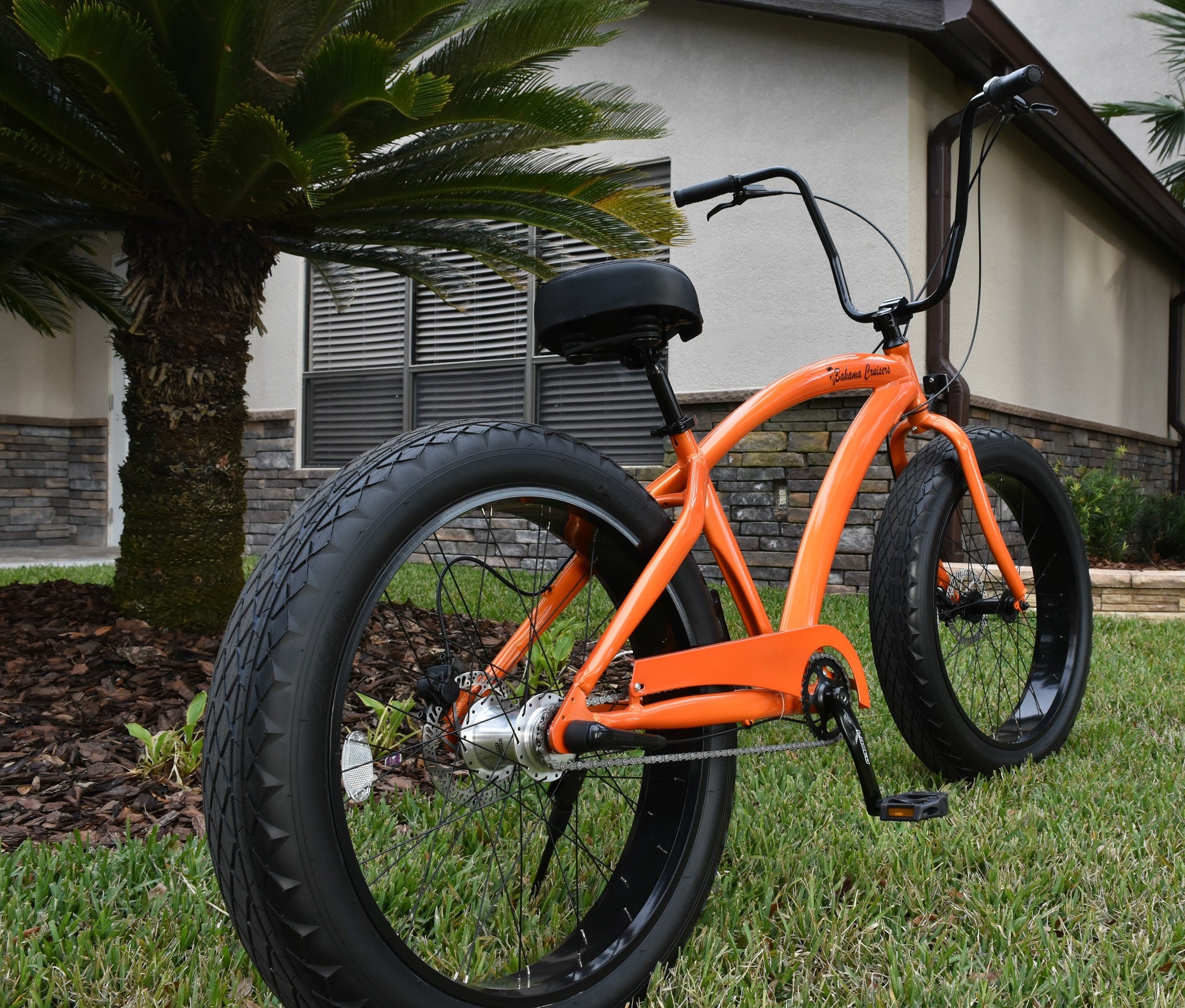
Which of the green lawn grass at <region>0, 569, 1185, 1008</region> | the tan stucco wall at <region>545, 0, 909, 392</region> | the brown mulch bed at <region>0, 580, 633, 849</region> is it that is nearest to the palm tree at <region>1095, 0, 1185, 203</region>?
the tan stucco wall at <region>545, 0, 909, 392</region>

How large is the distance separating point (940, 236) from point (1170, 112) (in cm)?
684

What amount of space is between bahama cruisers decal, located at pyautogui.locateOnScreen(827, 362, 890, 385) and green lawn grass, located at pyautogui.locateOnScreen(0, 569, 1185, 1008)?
98cm

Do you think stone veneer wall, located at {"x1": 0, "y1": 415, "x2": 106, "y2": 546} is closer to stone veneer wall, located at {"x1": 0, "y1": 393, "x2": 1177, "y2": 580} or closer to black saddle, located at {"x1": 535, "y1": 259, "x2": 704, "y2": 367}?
stone veneer wall, located at {"x1": 0, "y1": 393, "x2": 1177, "y2": 580}

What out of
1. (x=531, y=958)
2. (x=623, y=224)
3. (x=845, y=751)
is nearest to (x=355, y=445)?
(x=623, y=224)

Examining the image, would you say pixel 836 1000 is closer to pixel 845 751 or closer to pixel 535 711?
pixel 535 711

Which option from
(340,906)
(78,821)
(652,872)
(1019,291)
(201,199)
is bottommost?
(78,821)

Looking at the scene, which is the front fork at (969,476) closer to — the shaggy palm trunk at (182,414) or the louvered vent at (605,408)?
the shaggy palm trunk at (182,414)

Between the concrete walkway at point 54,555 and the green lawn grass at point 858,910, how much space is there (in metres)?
A: 7.01

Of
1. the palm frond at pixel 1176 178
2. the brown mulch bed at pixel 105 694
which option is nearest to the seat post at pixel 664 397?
the brown mulch bed at pixel 105 694

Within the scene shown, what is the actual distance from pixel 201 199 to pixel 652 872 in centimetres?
294

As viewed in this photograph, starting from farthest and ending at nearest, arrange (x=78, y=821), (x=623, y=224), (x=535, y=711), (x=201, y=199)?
(x=623, y=224)
(x=201, y=199)
(x=78, y=821)
(x=535, y=711)

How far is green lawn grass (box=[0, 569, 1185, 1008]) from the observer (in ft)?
4.98

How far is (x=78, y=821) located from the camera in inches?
89.0

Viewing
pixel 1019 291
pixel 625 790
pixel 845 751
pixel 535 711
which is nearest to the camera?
pixel 535 711
